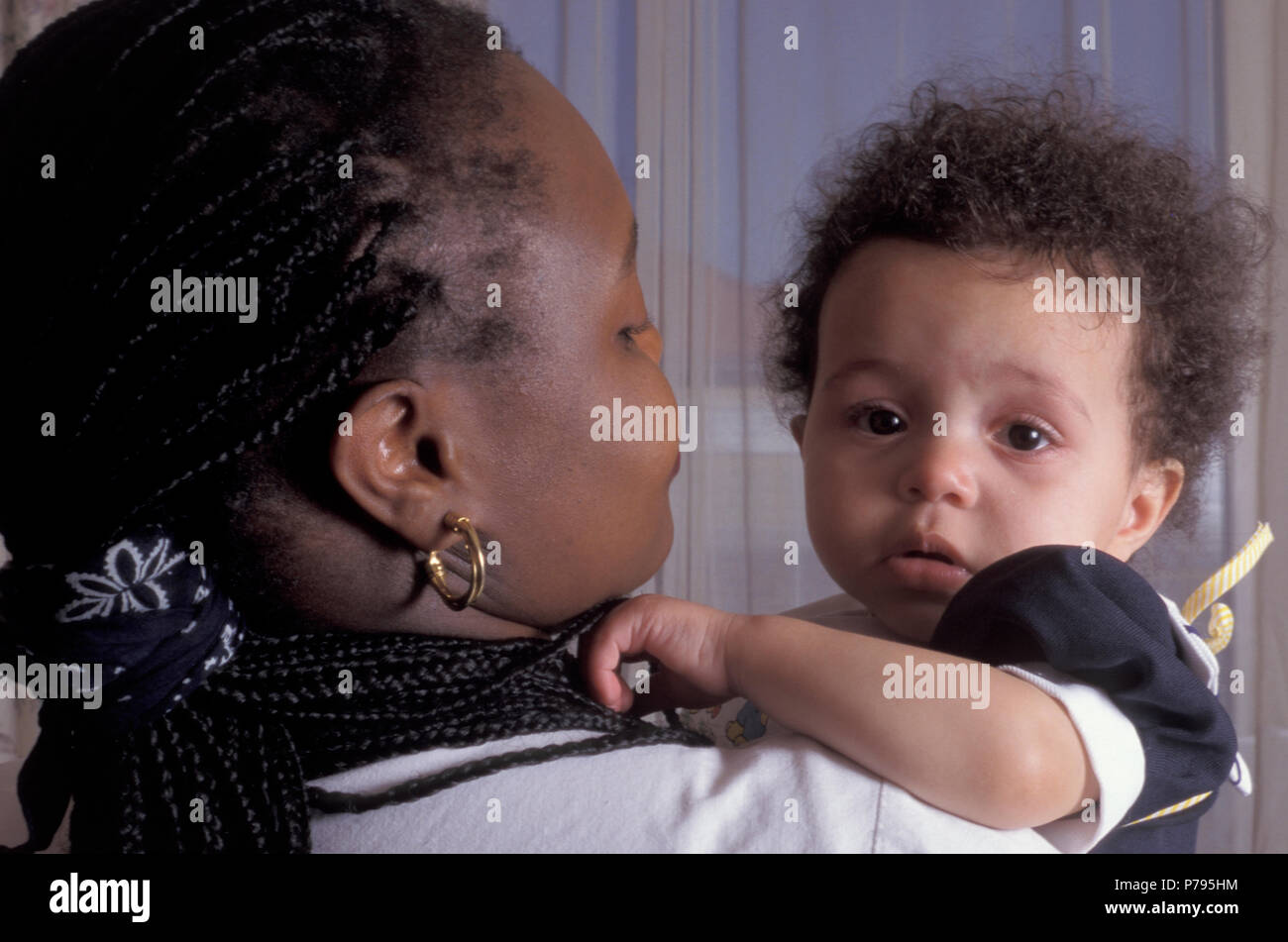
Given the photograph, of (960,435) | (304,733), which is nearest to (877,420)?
(960,435)

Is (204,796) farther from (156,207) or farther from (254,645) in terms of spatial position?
(156,207)

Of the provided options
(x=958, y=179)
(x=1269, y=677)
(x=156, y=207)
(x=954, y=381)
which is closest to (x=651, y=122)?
(x=958, y=179)

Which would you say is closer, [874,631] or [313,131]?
[313,131]

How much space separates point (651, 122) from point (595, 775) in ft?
7.09

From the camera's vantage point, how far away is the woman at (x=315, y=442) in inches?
23.3

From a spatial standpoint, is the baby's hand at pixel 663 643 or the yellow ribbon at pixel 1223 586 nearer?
the baby's hand at pixel 663 643

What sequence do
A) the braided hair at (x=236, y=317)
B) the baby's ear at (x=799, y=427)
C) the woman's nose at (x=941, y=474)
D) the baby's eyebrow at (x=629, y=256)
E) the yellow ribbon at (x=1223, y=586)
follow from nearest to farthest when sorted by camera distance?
the braided hair at (x=236, y=317) → the baby's eyebrow at (x=629, y=256) → the woman's nose at (x=941, y=474) → the yellow ribbon at (x=1223, y=586) → the baby's ear at (x=799, y=427)

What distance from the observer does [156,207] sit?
0.59 meters

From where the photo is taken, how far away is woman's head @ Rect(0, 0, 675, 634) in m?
0.59

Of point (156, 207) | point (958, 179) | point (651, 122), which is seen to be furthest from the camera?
point (651, 122)

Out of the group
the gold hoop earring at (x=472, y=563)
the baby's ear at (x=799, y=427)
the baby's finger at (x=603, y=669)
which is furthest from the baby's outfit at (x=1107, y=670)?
the baby's ear at (x=799, y=427)

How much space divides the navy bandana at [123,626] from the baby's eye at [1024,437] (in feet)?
2.31

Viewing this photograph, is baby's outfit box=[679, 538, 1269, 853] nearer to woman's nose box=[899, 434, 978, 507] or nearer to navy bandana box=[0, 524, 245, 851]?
woman's nose box=[899, 434, 978, 507]

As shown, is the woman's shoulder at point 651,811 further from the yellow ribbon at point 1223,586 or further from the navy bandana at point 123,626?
the yellow ribbon at point 1223,586
